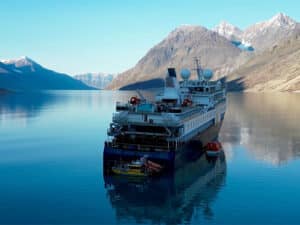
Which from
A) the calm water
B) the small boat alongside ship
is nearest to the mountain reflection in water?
the calm water

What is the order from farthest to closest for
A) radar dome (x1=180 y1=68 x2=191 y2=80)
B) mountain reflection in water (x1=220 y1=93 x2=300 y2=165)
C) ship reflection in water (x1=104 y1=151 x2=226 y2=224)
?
1. radar dome (x1=180 y1=68 x2=191 y2=80)
2. mountain reflection in water (x1=220 y1=93 x2=300 y2=165)
3. ship reflection in water (x1=104 y1=151 x2=226 y2=224)

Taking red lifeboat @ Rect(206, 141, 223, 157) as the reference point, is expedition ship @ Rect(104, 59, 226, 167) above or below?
above

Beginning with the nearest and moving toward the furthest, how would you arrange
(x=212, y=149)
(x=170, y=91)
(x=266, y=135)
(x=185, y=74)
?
(x=170, y=91), (x=212, y=149), (x=185, y=74), (x=266, y=135)

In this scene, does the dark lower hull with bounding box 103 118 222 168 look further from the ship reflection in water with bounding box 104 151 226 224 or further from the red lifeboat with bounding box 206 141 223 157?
the red lifeboat with bounding box 206 141 223 157

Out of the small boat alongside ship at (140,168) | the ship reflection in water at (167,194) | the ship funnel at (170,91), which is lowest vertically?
the ship reflection in water at (167,194)

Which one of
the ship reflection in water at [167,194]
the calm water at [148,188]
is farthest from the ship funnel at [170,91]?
the ship reflection in water at [167,194]

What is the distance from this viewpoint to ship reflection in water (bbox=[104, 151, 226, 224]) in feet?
111

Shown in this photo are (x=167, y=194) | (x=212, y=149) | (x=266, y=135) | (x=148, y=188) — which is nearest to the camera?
(x=167, y=194)

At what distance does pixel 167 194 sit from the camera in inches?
1547

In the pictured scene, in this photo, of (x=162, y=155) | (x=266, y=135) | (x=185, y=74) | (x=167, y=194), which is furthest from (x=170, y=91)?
(x=266, y=135)

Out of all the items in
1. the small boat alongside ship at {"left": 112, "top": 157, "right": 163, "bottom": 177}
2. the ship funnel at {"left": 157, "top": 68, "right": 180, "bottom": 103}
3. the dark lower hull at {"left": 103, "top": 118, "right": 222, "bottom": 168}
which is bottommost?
the small boat alongside ship at {"left": 112, "top": 157, "right": 163, "bottom": 177}

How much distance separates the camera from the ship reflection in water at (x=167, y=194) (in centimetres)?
3378

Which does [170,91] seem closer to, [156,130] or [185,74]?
[156,130]

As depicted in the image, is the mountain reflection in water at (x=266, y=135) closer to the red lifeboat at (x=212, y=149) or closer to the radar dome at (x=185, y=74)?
the red lifeboat at (x=212, y=149)
